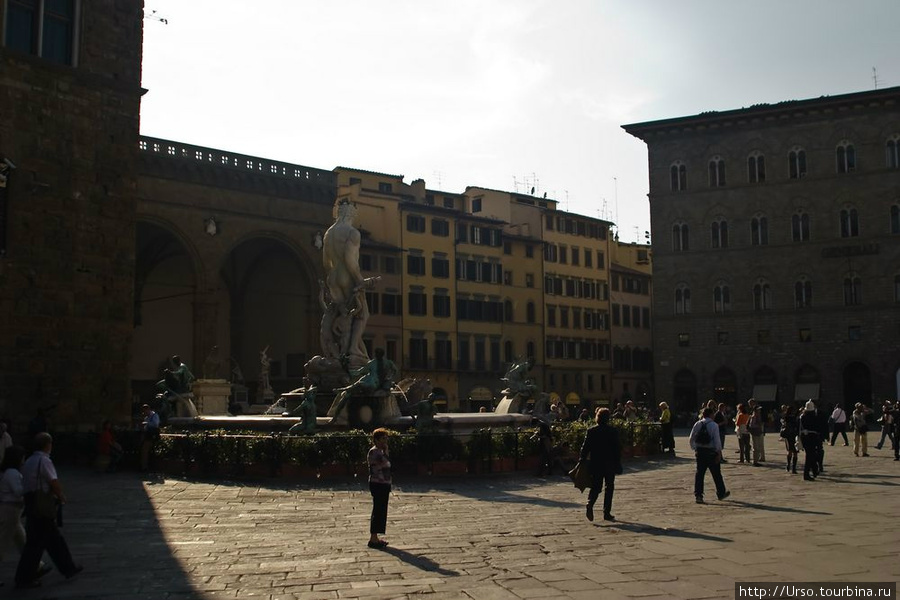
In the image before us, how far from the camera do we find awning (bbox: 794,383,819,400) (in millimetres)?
55188

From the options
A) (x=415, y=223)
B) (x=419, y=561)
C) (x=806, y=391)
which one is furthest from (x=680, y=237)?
(x=419, y=561)

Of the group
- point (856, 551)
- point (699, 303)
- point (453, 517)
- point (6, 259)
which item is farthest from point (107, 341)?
point (699, 303)

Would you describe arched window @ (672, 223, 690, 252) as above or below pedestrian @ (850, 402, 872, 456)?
above

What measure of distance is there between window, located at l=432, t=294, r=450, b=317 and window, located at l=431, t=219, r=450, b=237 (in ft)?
13.0

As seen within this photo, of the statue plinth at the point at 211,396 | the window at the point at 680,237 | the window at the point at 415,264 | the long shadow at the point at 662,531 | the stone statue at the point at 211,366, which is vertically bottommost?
the long shadow at the point at 662,531

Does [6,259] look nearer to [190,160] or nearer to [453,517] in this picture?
[453,517]

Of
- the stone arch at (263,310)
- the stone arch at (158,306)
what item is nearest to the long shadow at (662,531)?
the stone arch at (158,306)

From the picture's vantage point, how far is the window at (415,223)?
197 feet

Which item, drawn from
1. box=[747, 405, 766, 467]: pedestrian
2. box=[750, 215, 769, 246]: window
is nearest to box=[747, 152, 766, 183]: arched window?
box=[750, 215, 769, 246]: window

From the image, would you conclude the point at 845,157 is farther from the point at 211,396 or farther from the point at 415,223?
the point at 211,396

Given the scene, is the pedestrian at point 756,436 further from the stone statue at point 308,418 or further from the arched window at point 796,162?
the arched window at point 796,162

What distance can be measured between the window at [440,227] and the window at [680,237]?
46.3 ft

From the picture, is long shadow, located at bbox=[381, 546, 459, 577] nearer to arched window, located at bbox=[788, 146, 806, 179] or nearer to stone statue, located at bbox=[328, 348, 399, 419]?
stone statue, located at bbox=[328, 348, 399, 419]

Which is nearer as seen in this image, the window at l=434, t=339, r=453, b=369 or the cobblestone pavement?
the cobblestone pavement
